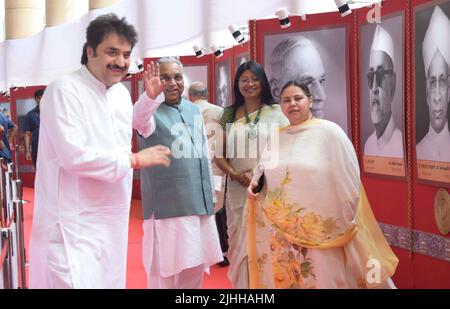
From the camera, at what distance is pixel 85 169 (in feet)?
7.35

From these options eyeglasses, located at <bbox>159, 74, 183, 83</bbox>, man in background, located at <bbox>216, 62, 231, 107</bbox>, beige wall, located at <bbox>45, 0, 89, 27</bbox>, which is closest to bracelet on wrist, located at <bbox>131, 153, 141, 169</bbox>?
eyeglasses, located at <bbox>159, 74, 183, 83</bbox>

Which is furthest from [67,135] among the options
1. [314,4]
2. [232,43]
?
[232,43]

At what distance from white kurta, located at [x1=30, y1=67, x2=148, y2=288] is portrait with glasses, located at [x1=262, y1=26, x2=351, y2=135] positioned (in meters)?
1.81

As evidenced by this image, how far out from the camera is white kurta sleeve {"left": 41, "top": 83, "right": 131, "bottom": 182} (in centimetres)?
222

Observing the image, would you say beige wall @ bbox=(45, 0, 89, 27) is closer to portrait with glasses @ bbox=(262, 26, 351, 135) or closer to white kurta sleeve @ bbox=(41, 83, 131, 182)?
portrait with glasses @ bbox=(262, 26, 351, 135)

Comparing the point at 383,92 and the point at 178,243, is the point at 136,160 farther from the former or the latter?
the point at 383,92

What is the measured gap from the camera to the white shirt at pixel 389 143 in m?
3.68

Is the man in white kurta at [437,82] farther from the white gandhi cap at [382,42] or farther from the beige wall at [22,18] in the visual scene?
the beige wall at [22,18]

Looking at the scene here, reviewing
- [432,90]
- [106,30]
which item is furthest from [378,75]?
[106,30]

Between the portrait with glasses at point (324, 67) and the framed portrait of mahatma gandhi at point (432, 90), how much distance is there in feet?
1.80

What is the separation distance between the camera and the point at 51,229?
7.64 feet

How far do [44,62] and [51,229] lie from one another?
3.73 meters

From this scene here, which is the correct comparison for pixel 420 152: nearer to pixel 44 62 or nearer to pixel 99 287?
pixel 99 287

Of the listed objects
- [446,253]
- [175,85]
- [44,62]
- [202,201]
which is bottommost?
[446,253]
